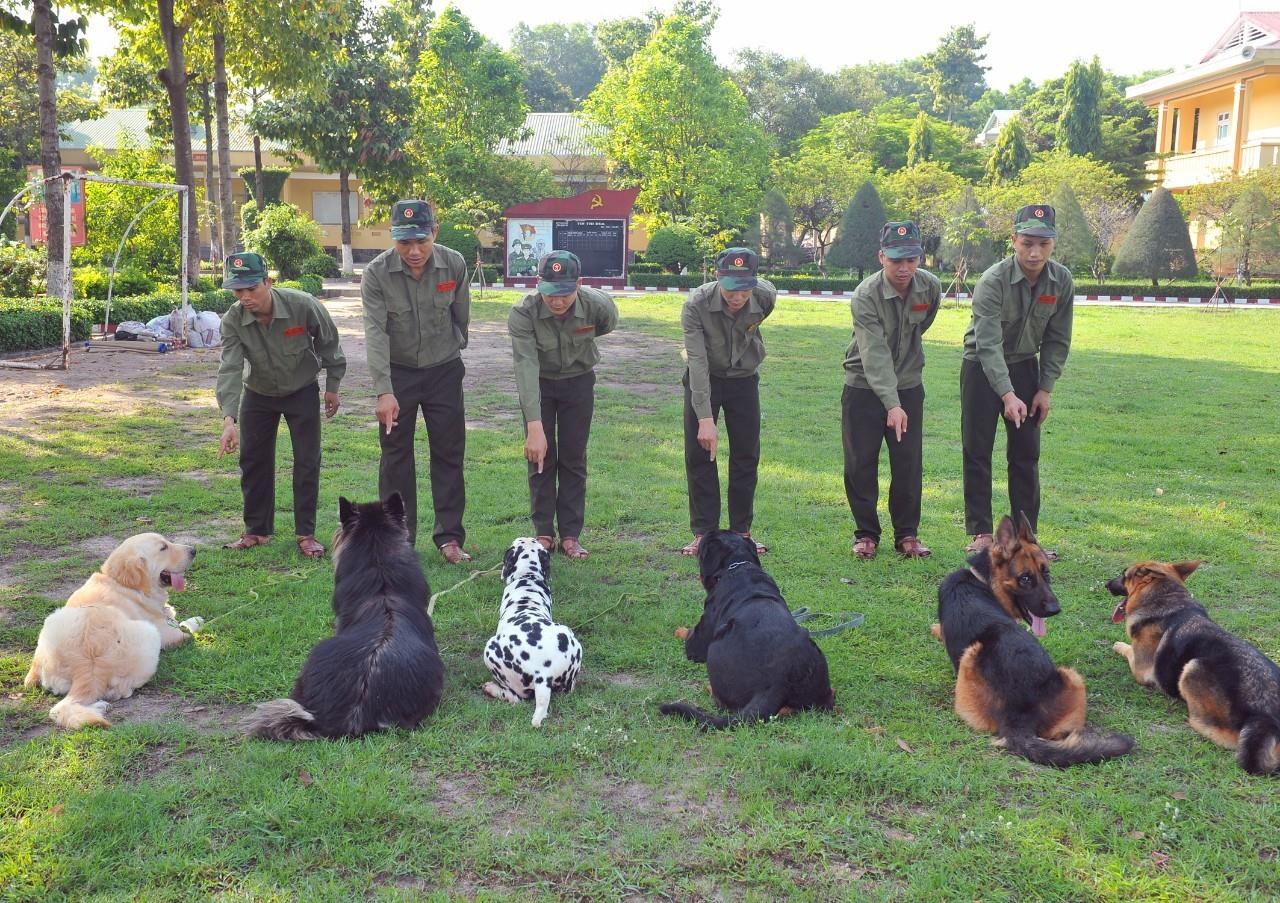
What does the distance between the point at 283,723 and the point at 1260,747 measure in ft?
13.0

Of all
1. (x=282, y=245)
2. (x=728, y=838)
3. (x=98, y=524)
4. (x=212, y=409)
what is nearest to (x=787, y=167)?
(x=282, y=245)

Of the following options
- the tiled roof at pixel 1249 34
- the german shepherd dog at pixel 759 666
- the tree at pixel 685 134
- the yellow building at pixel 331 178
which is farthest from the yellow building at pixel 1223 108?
the german shepherd dog at pixel 759 666

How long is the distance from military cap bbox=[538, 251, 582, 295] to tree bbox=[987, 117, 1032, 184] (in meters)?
48.2

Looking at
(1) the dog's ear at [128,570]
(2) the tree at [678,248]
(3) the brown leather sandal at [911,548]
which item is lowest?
(3) the brown leather sandal at [911,548]

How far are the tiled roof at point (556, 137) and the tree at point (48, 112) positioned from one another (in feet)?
124

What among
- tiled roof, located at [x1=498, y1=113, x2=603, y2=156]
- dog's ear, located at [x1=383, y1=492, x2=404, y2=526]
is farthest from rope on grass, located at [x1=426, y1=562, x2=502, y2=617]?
tiled roof, located at [x1=498, y1=113, x2=603, y2=156]

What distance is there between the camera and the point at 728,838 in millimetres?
3688

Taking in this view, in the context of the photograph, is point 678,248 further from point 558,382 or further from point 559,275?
point 559,275

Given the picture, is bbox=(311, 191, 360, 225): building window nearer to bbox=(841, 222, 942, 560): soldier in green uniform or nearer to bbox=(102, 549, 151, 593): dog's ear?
bbox=(841, 222, 942, 560): soldier in green uniform

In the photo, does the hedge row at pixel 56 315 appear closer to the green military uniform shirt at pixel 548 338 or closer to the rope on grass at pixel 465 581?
the green military uniform shirt at pixel 548 338

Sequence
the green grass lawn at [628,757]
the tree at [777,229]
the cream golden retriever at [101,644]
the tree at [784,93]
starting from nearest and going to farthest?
the green grass lawn at [628,757] → the cream golden retriever at [101,644] → the tree at [777,229] → the tree at [784,93]

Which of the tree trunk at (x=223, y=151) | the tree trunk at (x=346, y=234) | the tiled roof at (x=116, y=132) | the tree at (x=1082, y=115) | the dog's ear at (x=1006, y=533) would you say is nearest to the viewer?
the dog's ear at (x=1006, y=533)

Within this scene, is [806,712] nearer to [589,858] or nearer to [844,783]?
[844,783]

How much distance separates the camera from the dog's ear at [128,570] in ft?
17.4
